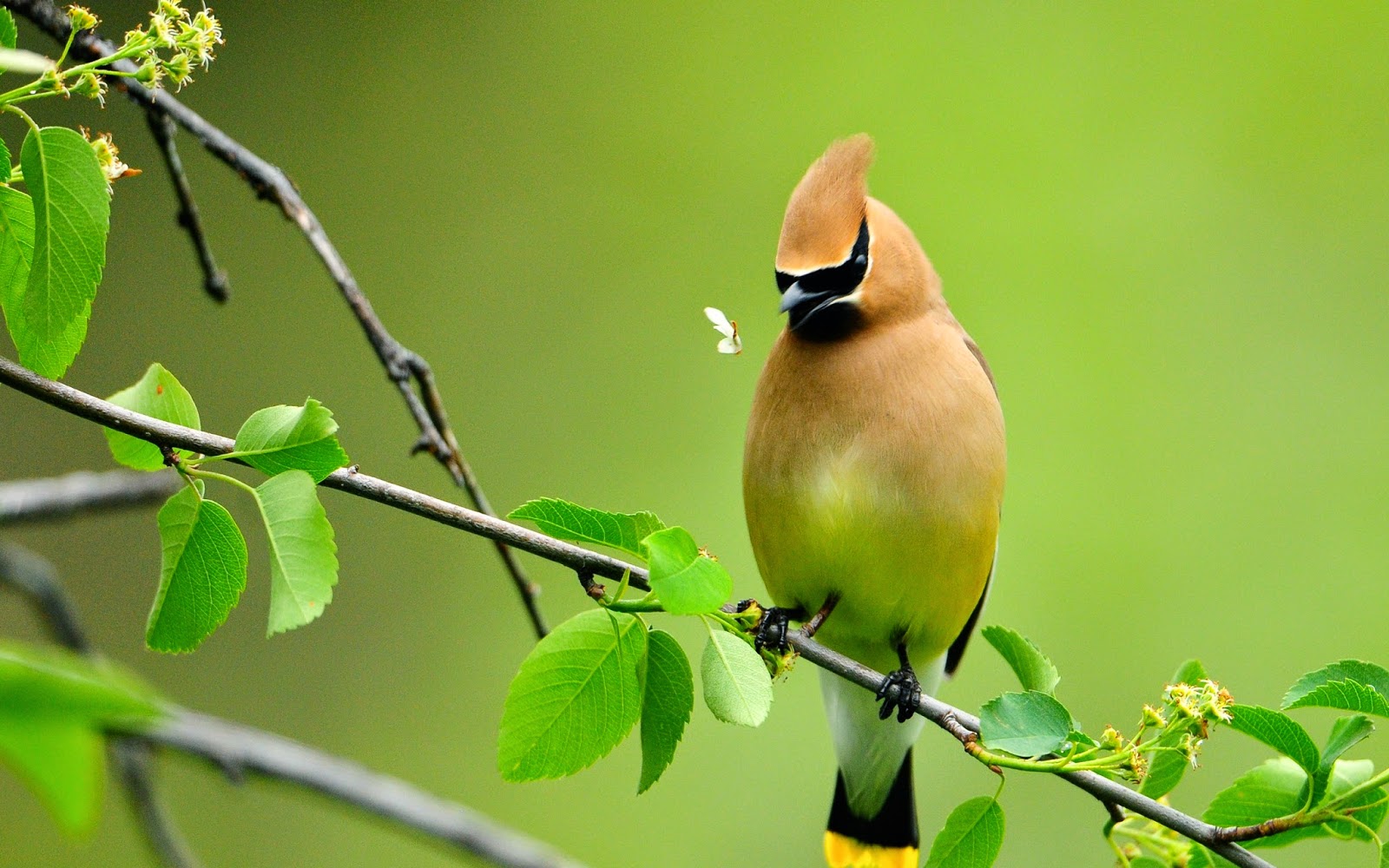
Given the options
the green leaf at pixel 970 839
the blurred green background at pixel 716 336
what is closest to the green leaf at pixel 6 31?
the green leaf at pixel 970 839

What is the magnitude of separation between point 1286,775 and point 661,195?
5.05m

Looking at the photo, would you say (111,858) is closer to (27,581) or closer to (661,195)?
(661,195)

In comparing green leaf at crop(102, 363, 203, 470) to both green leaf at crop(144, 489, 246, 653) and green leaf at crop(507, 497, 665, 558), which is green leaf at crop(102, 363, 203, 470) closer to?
green leaf at crop(144, 489, 246, 653)

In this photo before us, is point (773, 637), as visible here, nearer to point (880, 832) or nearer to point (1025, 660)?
point (1025, 660)

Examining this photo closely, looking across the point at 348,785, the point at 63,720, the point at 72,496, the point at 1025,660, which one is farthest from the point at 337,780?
the point at 1025,660

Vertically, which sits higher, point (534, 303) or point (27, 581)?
point (534, 303)

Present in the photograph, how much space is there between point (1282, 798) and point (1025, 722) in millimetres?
371

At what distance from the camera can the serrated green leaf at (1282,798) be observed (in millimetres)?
1761

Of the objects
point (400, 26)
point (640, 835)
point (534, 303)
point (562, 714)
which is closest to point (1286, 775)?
point (562, 714)

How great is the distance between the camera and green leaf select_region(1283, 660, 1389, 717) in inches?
64.9

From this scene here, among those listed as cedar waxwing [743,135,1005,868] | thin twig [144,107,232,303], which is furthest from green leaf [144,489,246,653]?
cedar waxwing [743,135,1005,868]

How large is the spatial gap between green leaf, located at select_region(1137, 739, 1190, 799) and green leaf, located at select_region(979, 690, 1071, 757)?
22 cm

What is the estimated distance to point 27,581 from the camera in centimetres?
90

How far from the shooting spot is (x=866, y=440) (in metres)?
2.56
